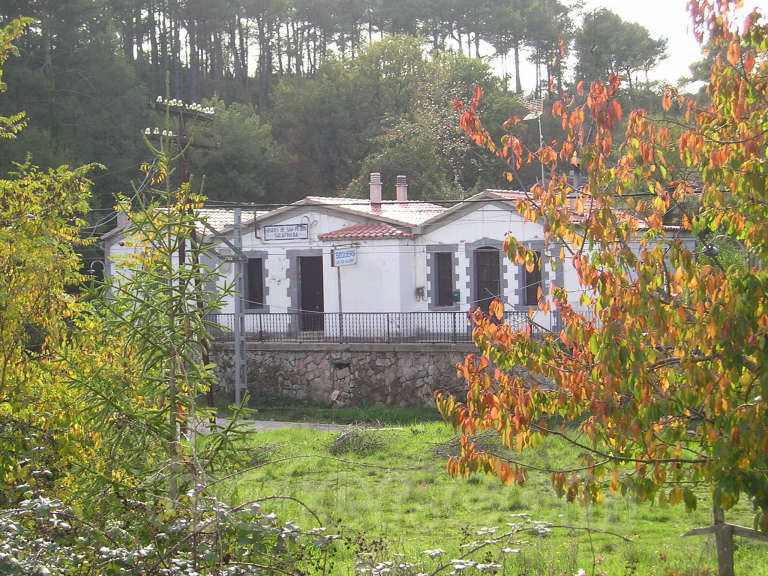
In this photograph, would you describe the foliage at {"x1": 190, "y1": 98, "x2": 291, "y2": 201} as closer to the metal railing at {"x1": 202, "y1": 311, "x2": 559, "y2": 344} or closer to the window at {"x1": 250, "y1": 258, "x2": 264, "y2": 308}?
the window at {"x1": 250, "y1": 258, "x2": 264, "y2": 308}

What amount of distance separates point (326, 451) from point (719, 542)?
38.0 ft

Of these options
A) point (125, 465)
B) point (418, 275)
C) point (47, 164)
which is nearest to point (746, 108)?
point (125, 465)

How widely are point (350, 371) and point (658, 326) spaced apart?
2003 cm

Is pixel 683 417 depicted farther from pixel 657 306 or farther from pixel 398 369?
pixel 398 369

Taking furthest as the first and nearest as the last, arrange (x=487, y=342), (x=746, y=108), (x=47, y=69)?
1. (x=47, y=69)
2. (x=487, y=342)
3. (x=746, y=108)

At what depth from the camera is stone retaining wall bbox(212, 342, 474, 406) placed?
2361 cm

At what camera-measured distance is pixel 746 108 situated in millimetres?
5539

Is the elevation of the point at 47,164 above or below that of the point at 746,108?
above

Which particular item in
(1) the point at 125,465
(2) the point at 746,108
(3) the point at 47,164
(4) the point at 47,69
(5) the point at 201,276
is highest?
(4) the point at 47,69

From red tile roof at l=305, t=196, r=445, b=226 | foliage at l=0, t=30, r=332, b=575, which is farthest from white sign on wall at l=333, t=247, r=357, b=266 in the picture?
foliage at l=0, t=30, r=332, b=575

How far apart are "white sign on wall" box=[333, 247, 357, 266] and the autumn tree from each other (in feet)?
66.5

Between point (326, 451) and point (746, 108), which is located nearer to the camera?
point (746, 108)

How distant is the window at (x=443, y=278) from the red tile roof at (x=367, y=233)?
1116 millimetres

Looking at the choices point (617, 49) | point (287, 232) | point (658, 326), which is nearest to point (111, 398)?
point (658, 326)
